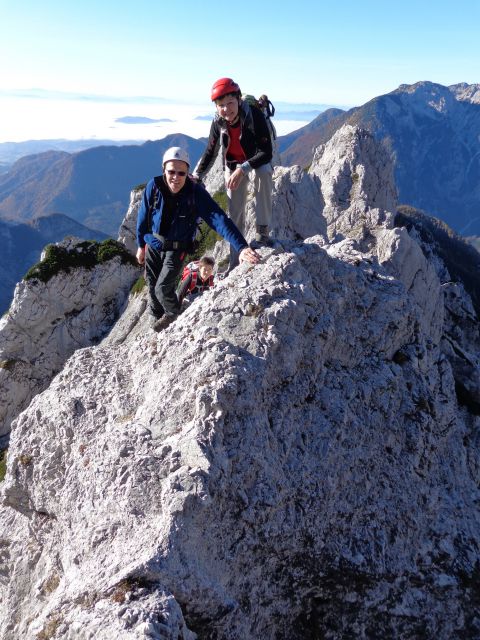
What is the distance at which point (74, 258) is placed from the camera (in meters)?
42.5

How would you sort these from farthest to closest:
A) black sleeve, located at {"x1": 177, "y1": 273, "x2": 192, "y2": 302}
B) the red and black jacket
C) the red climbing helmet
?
black sleeve, located at {"x1": 177, "y1": 273, "x2": 192, "y2": 302} → the red and black jacket → the red climbing helmet

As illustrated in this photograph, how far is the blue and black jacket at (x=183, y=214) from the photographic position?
1147 centimetres

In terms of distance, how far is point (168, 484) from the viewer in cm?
863

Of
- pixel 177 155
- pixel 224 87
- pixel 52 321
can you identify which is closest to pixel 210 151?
pixel 224 87

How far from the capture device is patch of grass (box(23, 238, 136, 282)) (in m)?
41.5

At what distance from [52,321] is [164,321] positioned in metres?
32.1

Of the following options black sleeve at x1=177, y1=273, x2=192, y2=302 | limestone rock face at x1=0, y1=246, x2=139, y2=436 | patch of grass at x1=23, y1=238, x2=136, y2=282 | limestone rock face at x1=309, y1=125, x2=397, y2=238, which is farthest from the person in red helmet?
limestone rock face at x1=309, y1=125, x2=397, y2=238

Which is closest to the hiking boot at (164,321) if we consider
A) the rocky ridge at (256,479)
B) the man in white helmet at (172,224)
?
the man in white helmet at (172,224)

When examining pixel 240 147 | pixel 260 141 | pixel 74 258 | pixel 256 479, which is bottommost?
pixel 74 258

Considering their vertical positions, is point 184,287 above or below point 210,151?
below

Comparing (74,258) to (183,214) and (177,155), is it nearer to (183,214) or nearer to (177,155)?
(183,214)

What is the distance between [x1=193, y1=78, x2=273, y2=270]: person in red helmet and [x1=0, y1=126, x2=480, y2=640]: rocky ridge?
156 cm

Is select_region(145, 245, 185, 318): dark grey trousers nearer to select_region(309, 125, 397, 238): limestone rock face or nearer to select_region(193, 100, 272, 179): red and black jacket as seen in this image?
select_region(193, 100, 272, 179): red and black jacket

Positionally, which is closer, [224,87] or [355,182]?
[224,87]
